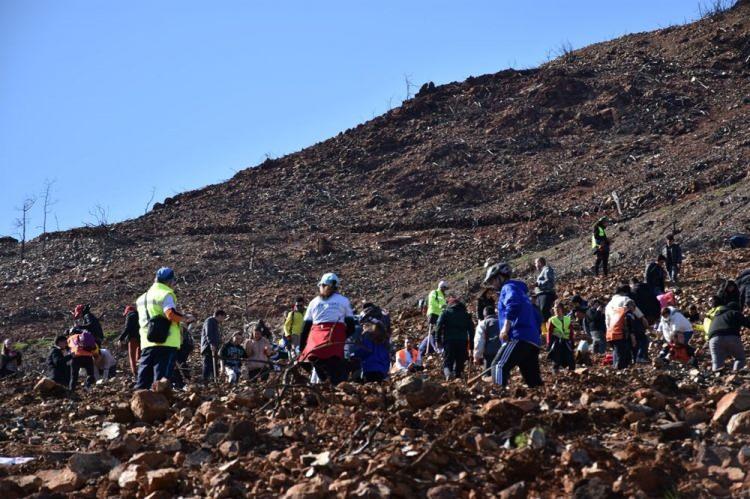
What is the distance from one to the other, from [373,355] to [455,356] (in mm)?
1815

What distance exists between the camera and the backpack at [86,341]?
559 inches

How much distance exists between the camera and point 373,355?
10336 millimetres

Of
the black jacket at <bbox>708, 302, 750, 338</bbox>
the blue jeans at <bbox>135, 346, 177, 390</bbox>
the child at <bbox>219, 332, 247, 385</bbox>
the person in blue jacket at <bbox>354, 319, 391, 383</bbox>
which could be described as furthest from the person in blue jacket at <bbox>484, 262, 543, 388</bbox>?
the child at <bbox>219, 332, 247, 385</bbox>

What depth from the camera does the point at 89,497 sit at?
638 centimetres

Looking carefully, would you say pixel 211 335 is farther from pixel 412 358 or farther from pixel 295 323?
pixel 412 358

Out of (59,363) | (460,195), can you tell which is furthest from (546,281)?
(460,195)

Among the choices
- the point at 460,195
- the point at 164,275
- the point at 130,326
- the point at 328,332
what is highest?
the point at 460,195

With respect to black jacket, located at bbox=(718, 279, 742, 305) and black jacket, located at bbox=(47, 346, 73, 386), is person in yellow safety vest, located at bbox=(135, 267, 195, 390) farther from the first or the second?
black jacket, located at bbox=(718, 279, 742, 305)

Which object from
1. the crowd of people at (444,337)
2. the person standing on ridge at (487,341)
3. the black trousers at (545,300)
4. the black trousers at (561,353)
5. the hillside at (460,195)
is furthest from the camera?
the hillside at (460,195)

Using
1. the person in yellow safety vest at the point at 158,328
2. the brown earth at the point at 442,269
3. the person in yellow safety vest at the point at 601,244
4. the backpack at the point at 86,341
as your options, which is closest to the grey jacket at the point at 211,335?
the brown earth at the point at 442,269

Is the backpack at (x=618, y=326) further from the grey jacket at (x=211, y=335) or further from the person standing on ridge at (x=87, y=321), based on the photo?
the person standing on ridge at (x=87, y=321)

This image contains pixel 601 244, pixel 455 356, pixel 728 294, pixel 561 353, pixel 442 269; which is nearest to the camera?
pixel 455 356

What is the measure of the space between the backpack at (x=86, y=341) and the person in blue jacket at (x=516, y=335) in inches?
286

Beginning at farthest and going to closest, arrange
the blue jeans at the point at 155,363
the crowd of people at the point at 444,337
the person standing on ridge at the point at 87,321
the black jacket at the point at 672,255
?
the black jacket at the point at 672,255
the person standing on ridge at the point at 87,321
the blue jeans at the point at 155,363
the crowd of people at the point at 444,337
